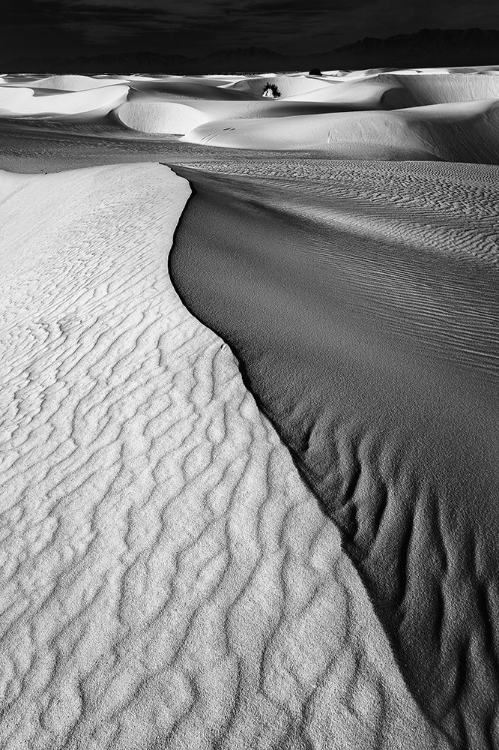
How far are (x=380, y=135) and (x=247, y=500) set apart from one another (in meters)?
24.5

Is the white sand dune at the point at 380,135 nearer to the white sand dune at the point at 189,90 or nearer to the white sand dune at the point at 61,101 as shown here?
the white sand dune at the point at 61,101

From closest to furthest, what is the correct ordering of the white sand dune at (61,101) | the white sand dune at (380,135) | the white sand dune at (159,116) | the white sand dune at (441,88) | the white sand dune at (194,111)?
the white sand dune at (380,135) < the white sand dune at (194,111) < the white sand dune at (159,116) < the white sand dune at (61,101) < the white sand dune at (441,88)

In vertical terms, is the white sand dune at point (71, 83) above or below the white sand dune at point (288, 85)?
above

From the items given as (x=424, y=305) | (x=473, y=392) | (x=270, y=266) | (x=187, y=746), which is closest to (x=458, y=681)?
(x=187, y=746)

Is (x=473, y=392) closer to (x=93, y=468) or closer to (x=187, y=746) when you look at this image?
(x=93, y=468)

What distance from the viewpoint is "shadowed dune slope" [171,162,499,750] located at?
112 inches

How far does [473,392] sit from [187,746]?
9.24 feet

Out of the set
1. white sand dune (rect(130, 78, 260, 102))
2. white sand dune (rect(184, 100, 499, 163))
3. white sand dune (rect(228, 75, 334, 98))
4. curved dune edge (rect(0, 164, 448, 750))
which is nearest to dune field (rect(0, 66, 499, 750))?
curved dune edge (rect(0, 164, 448, 750))

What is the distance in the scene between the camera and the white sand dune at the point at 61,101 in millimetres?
45812

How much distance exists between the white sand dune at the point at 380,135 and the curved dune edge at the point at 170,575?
781 inches

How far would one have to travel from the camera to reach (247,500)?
3.46 m

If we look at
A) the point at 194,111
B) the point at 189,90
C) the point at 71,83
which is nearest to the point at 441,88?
the point at 189,90

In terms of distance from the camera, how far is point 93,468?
3.93m

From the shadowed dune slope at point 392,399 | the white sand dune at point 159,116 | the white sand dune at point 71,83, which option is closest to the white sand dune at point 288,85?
the white sand dune at point 71,83
